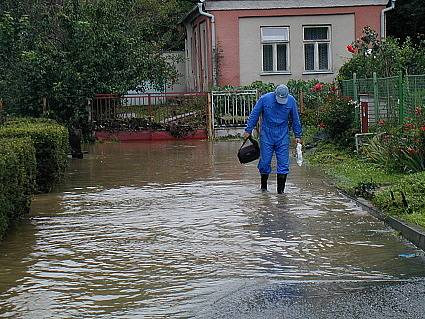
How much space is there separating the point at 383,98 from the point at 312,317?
41.3ft

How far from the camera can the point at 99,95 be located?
28.2 metres

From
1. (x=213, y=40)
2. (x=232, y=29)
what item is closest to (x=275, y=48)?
(x=232, y=29)

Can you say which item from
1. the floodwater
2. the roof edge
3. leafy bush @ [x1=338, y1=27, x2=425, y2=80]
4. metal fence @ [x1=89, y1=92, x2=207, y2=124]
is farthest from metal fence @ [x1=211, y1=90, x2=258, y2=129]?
the floodwater

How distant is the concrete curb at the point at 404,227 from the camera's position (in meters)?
9.44

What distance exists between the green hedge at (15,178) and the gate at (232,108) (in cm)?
1732

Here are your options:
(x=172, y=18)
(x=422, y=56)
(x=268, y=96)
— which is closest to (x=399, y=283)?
(x=268, y=96)

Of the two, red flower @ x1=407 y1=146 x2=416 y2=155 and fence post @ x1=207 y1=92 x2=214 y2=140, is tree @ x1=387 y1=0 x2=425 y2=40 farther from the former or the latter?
red flower @ x1=407 y1=146 x2=416 y2=155

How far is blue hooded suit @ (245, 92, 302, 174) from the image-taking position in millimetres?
14219

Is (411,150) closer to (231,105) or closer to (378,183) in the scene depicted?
(378,183)

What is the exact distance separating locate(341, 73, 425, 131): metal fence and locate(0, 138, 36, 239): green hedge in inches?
295

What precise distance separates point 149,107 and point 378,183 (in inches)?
644

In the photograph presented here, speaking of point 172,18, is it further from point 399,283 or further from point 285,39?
point 399,283

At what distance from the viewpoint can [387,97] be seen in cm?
1848

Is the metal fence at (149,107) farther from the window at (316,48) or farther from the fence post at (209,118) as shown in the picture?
the window at (316,48)
